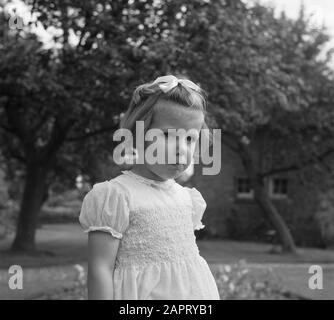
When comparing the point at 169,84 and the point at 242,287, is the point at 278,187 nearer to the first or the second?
the point at 242,287

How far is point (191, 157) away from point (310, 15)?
1460 cm

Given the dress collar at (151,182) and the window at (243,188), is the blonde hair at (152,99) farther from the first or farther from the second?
the window at (243,188)

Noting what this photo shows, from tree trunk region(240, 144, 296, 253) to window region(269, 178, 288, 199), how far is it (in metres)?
4.66

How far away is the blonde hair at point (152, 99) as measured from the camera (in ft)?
6.68

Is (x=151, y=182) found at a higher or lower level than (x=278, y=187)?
lower

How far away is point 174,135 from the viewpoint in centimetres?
202

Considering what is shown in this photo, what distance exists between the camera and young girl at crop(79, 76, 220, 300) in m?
1.98

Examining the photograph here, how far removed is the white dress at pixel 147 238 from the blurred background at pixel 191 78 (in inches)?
184

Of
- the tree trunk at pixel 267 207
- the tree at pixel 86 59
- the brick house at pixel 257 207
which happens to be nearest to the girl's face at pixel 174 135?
the tree at pixel 86 59

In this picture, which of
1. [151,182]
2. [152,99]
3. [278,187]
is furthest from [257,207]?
[152,99]

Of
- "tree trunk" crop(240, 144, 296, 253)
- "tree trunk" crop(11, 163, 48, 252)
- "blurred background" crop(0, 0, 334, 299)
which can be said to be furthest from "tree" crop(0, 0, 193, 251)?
"tree trunk" crop(240, 144, 296, 253)

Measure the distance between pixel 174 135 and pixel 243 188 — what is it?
66.4 feet

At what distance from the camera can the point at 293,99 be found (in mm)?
12766

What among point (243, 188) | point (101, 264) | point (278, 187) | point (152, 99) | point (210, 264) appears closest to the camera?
point (101, 264)
